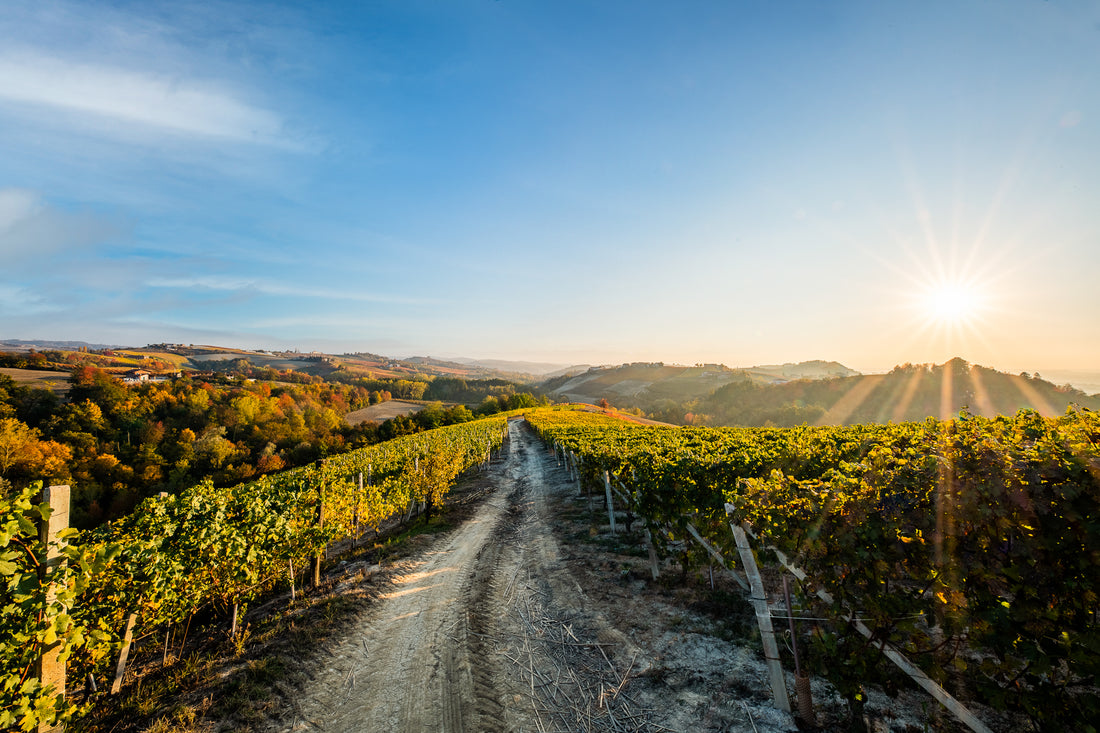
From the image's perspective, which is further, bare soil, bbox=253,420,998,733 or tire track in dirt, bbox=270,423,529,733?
tire track in dirt, bbox=270,423,529,733

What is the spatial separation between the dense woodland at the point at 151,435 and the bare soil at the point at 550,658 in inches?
1967

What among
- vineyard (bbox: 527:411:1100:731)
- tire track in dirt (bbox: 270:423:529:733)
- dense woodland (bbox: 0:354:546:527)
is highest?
vineyard (bbox: 527:411:1100:731)

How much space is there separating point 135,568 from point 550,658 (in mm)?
7275

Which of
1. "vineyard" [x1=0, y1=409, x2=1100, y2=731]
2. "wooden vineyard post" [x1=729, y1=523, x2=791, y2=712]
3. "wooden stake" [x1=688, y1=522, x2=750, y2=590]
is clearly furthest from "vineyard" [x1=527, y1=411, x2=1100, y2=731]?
"wooden stake" [x1=688, y1=522, x2=750, y2=590]

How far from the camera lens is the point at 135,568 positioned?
655 centimetres

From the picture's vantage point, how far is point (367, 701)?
612 cm

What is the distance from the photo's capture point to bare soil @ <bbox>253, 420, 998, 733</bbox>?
5.44 metres

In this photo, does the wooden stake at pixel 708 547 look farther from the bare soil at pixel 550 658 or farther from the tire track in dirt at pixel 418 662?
the tire track in dirt at pixel 418 662

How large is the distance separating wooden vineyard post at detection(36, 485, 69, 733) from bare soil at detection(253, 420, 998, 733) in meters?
2.62

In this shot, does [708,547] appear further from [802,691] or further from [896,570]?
[896,570]

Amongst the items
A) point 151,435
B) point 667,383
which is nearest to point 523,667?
point 151,435

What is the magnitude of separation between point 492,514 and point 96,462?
77.0 m

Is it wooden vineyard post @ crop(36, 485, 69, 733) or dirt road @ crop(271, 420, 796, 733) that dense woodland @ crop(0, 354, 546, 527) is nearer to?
dirt road @ crop(271, 420, 796, 733)

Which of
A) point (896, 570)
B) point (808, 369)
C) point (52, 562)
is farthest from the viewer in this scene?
point (808, 369)
